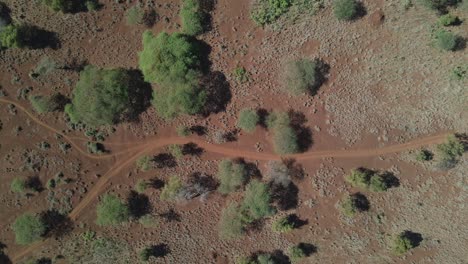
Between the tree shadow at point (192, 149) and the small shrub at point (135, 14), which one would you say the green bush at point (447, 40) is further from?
the small shrub at point (135, 14)

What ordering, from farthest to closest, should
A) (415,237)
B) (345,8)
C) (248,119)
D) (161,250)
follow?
(161,250)
(415,237)
(248,119)
(345,8)

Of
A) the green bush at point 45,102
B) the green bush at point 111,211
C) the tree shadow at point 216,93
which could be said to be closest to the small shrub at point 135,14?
the tree shadow at point 216,93

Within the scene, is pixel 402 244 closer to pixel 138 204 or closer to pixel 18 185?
pixel 138 204

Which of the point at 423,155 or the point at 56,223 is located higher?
the point at 423,155

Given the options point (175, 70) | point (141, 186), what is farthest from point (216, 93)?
point (141, 186)

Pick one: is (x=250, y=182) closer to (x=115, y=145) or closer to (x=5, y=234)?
(x=115, y=145)
